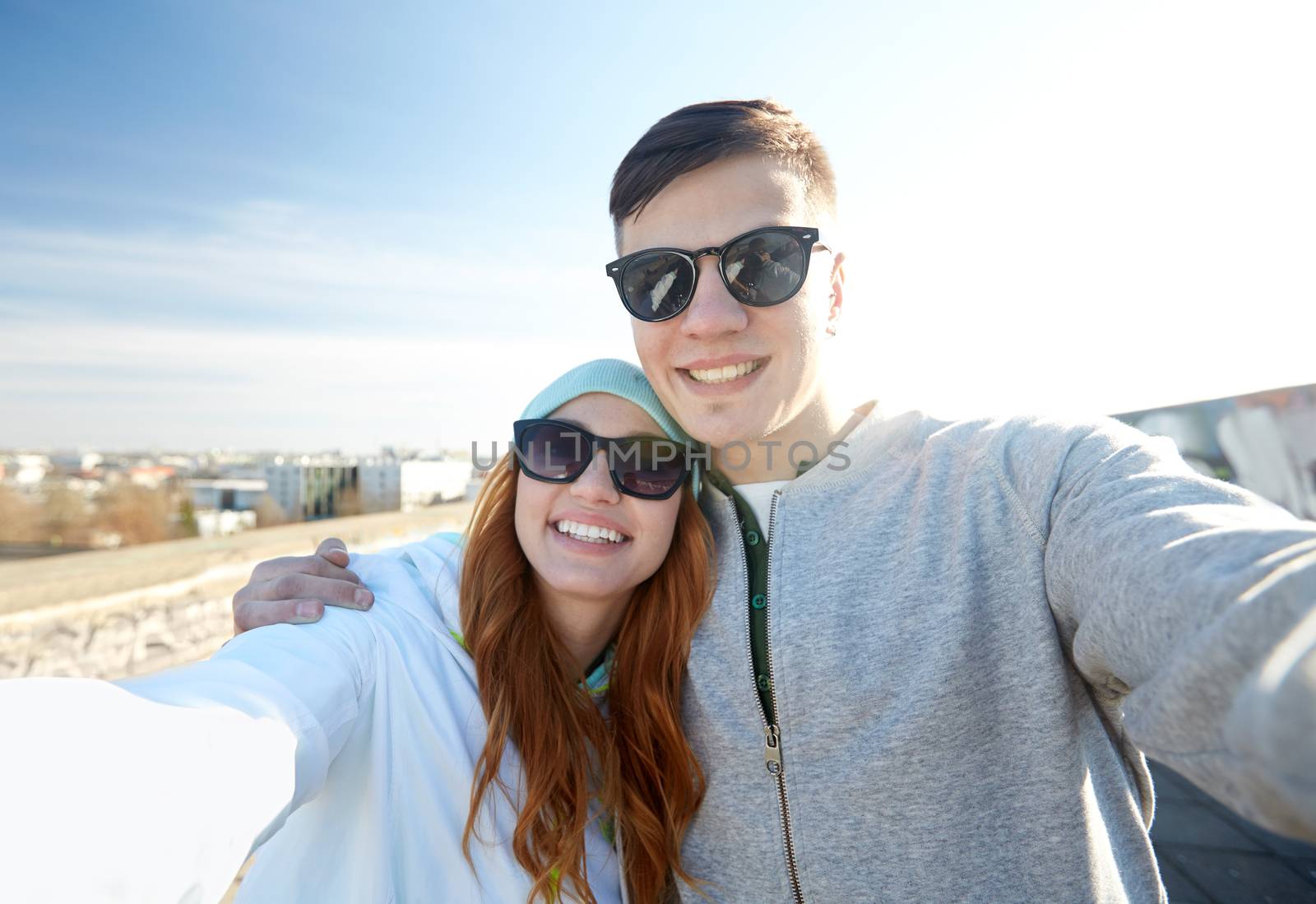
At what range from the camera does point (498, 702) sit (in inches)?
57.2

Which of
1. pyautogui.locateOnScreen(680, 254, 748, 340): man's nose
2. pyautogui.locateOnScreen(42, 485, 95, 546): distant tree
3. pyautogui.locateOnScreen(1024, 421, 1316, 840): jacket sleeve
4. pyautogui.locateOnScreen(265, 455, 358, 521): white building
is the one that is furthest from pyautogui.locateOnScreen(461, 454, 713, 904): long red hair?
pyautogui.locateOnScreen(265, 455, 358, 521): white building

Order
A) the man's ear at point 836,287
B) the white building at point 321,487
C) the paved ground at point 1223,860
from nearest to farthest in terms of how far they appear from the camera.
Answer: the man's ear at point 836,287 → the paved ground at point 1223,860 → the white building at point 321,487

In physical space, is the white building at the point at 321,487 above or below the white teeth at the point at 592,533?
below

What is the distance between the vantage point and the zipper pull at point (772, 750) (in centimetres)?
131

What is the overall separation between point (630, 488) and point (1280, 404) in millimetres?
3554

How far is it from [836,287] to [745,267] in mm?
392

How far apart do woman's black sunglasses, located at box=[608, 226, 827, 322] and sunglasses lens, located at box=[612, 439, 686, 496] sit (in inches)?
13.1

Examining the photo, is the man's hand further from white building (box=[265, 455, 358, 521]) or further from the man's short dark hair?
white building (box=[265, 455, 358, 521])

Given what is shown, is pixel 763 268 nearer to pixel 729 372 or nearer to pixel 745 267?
pixel 745 267

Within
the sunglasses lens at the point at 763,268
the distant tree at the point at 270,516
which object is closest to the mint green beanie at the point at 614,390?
the sunglasses lens at the point at 763,268

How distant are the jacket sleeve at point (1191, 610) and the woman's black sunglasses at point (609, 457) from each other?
32.6 inches

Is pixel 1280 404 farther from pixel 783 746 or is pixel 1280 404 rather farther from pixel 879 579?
pixel 783 746

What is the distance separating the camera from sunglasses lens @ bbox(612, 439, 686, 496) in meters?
1.63

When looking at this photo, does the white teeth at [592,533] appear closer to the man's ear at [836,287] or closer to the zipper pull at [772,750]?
the zipper pull at [772,750]
